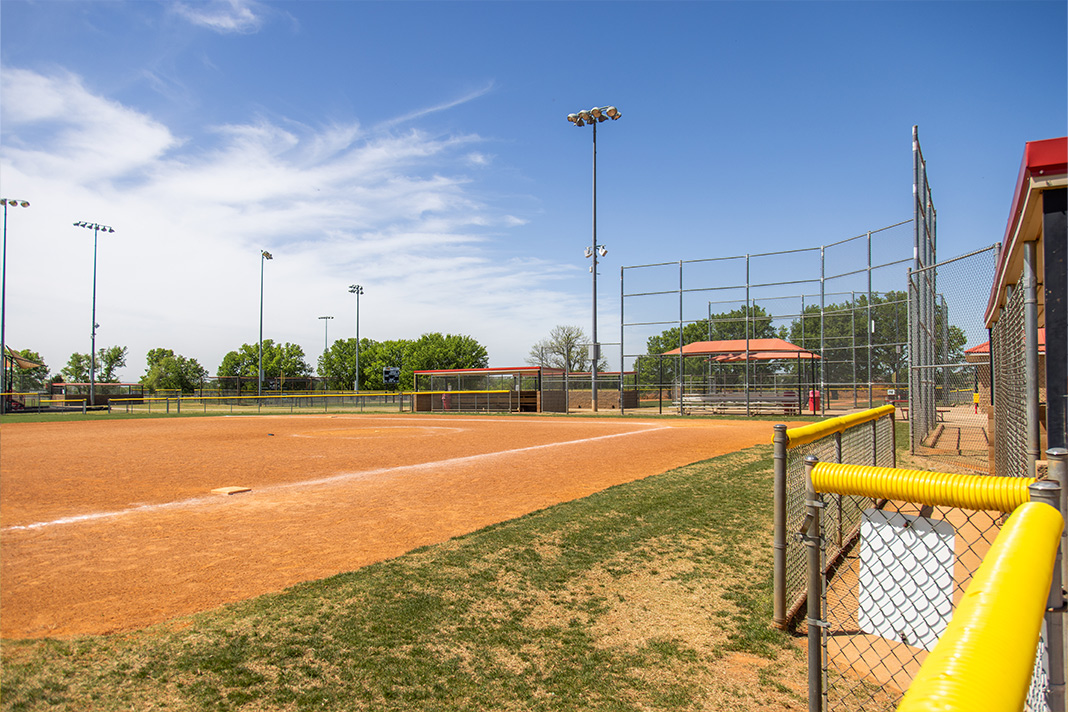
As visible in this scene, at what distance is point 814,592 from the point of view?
104 inches

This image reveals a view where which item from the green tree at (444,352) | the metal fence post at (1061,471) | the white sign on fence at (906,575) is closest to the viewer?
the metal fence post at (1061,471)

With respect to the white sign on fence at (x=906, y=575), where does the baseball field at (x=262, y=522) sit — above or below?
below

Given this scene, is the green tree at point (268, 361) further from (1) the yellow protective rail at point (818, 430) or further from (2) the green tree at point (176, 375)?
(1) the yellow protective rail at point (818, 430)

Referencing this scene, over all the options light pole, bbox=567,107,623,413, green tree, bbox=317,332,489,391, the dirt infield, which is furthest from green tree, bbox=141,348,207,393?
the dirt infield

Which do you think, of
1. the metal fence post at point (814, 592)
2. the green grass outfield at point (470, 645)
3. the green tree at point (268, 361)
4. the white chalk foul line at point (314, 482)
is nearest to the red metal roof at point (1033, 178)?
the metal fence post at point (814, 592)

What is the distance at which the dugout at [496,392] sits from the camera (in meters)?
34.4

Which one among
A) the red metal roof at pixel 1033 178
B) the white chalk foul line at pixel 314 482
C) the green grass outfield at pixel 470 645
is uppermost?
the red metal roof at pixel 1033 178

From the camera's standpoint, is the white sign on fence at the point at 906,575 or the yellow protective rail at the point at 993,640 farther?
the white sign on fence at the point at 906,575

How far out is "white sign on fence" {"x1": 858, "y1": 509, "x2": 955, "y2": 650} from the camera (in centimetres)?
225

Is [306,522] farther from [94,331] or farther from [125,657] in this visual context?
[94,331]

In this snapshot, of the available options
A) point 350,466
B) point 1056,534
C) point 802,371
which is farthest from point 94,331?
point 1056,534

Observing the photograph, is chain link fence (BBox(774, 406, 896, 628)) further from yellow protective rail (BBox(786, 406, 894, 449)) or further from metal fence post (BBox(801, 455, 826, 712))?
metal fence post (BBox(801, 455, 826, 712))

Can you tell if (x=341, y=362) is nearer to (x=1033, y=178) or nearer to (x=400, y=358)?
(x=400, y=358)

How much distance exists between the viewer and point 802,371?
1046 inches
